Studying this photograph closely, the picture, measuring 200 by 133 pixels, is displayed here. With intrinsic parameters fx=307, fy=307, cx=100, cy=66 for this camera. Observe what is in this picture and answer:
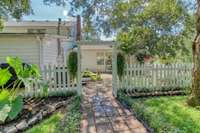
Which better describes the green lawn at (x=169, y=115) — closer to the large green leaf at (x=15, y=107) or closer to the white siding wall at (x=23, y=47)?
the large green leaf at (x=15, y=107)

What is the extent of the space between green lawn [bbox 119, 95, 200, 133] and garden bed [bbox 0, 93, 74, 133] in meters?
2.41

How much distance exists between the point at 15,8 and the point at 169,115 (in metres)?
9.78

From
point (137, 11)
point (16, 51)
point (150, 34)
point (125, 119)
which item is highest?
point (137, 11)

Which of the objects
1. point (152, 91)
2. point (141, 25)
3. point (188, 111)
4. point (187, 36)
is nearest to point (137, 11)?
point (141, 25)

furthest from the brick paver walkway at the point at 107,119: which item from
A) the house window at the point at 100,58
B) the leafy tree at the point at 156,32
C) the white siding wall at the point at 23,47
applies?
the house window at the point at 100,58

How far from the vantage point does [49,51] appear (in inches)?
697

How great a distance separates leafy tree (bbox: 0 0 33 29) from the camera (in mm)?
14352

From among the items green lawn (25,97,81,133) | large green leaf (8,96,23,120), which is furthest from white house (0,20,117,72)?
large green leaf (8,96,23,120)

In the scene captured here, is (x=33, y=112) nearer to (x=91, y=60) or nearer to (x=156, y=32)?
(x=156, y=32)

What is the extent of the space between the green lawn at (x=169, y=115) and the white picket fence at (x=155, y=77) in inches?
63.1

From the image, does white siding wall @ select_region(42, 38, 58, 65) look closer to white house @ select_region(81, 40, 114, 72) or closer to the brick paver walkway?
the brick paver walkway

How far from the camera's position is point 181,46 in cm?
2650

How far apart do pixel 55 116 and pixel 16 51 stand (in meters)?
8.54

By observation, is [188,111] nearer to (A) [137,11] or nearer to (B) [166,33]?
(B) [166,33]
